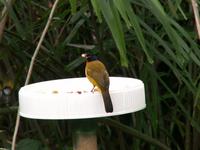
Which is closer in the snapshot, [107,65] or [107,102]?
[107,102]

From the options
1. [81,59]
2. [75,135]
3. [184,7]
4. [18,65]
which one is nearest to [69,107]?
[75,135]

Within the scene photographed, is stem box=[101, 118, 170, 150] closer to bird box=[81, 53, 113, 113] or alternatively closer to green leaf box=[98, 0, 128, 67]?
bird box=[81, 53, 113, 113]

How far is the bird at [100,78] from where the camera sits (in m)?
1.11

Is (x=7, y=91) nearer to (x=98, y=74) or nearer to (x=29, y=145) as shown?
(x=29, y=145)

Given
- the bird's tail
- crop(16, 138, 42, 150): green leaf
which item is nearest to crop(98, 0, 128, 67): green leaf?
the bird's tail

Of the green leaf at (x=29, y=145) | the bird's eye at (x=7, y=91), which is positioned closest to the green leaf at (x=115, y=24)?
the green leaf at (x=29, y=145)

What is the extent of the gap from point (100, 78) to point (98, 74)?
1.1 inches

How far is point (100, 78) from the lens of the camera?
1.26 meters

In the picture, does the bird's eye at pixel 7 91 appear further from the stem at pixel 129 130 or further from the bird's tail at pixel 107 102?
the bird's tail at pixel 107 102

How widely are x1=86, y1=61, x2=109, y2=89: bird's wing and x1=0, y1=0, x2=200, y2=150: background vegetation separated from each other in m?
0.20

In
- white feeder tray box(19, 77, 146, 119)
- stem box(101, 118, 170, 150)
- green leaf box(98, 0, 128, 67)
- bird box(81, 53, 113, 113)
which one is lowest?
stem box(101, 118, 170, 150)

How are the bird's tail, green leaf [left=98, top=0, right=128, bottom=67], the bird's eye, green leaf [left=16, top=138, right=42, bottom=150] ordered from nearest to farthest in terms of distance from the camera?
green leaf [left=98, top=0, right=128, bottom=67] → the bird's tail → green leaf [left=16, top=138, right=42, bottom=150] → the bird's eye

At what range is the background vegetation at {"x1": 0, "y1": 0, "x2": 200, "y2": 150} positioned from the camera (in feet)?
5.33

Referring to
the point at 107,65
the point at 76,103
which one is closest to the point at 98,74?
the point at 76,103
